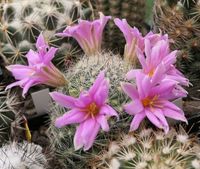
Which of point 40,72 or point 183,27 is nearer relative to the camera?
point 40,72

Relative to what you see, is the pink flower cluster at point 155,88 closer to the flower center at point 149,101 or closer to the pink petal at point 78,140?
the flower center at point 149,101

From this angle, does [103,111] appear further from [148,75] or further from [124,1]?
[124,1]

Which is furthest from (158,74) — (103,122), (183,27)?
(183,27)

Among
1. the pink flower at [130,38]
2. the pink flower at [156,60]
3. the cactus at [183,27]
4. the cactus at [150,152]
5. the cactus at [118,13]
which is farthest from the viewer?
the cactus at [118,13]

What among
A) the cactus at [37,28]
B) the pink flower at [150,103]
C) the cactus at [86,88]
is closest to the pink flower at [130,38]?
the cactus at [86,88]

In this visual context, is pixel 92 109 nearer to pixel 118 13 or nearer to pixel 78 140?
pixel 78 140

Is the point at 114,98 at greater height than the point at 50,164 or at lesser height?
greater

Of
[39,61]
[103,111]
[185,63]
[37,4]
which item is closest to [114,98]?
[103,111]
